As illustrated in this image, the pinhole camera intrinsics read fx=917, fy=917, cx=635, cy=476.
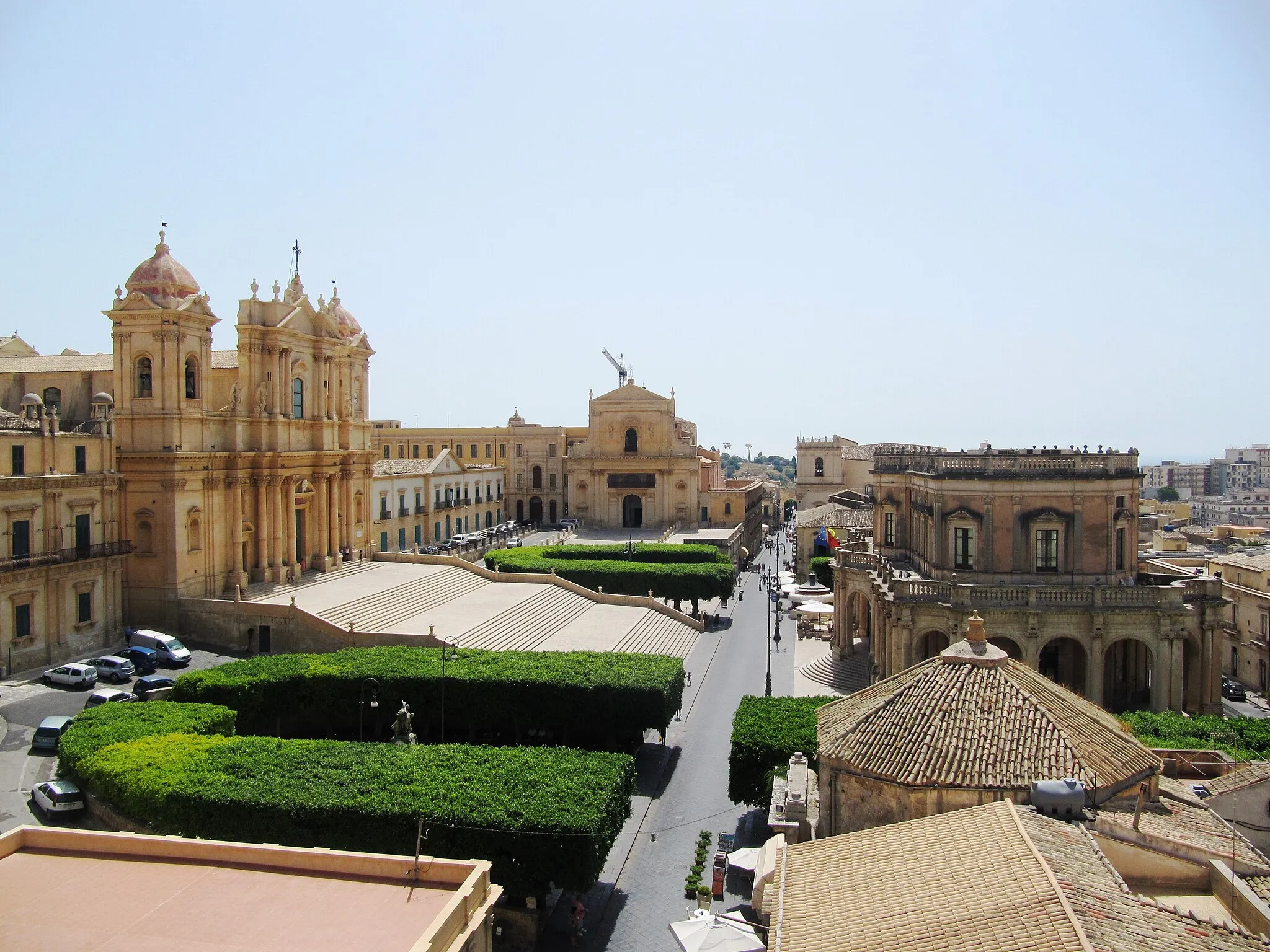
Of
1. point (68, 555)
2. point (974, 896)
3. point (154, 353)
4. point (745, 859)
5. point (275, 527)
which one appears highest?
point (154, 353)

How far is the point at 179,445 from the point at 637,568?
85.0 feet

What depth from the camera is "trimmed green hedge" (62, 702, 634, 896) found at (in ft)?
66.1

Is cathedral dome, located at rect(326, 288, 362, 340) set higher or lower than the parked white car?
higher

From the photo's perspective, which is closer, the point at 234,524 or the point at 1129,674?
the point at 1129,674

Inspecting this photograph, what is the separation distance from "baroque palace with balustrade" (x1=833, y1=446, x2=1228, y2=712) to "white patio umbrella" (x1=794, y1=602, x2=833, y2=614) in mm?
7405

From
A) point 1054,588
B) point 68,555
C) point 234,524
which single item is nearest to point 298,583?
point 234,524

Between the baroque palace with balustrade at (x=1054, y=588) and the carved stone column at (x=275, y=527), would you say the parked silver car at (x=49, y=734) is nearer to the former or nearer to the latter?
the carved stone column at (x=275, y=527)

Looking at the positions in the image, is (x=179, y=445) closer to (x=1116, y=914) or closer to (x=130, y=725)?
(x=130, y=725)

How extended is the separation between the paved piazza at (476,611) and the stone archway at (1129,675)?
62.2ft

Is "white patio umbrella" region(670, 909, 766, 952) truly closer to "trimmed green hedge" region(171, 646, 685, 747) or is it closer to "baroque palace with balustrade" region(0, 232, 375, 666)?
"trimmed green hedge" region(171, 646, 685, 747)

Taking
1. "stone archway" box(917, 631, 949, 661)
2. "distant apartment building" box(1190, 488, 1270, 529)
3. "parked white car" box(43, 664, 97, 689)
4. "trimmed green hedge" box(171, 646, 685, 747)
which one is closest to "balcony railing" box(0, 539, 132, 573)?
"parked white car" box(43, 664, 97, 689)

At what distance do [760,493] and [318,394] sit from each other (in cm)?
6626

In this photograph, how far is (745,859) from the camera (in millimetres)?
22578

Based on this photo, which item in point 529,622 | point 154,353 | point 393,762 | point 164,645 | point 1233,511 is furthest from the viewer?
point 1233,511
